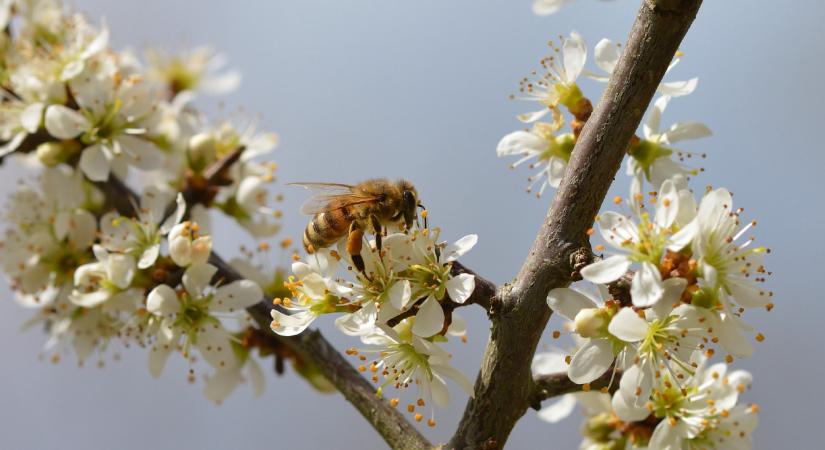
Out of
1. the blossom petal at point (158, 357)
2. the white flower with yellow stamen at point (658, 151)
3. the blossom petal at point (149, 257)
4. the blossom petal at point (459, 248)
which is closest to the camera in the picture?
the blossom petal at point (459, 248)

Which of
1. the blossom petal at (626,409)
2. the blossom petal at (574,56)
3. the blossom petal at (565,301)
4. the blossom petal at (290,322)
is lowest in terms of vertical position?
the blossom petal at (290,322)

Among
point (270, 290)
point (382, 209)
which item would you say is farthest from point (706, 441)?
point (270, 290)

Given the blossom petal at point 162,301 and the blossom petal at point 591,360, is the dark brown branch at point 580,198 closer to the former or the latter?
the blossom petal at point 591,360

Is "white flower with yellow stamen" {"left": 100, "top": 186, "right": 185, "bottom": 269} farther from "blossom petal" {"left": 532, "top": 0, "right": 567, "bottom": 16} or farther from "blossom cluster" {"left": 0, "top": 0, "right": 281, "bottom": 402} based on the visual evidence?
"blossom petal" {"left": 532, "top": 0, "right": 567, "bottom": 16}

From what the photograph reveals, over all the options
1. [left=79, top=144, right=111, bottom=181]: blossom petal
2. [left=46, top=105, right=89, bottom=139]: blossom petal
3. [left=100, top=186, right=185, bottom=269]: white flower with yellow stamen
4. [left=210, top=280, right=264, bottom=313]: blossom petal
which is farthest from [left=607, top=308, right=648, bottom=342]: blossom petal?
[left=46, top=105, right=89, bottom=139]: blossom petal

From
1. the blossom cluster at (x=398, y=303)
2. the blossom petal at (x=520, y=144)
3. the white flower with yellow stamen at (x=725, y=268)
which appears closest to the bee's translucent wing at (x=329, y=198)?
the blossom cluster at (x=398, y=303)

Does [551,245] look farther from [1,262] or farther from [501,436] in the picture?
[1,262]
